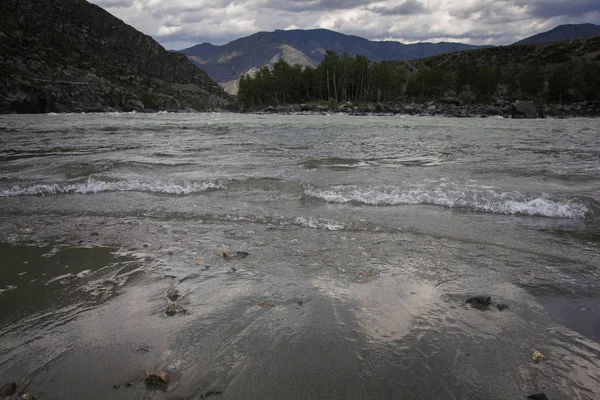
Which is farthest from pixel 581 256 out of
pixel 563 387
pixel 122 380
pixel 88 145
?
pixel 88 145

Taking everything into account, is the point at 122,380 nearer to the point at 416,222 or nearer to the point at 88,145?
the point at 416,222

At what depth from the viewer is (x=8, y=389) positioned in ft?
9.82

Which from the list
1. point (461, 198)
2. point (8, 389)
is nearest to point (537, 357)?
point (8, 389)

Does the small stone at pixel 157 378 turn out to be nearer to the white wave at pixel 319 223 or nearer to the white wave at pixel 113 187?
the white wave at pixel 319 223

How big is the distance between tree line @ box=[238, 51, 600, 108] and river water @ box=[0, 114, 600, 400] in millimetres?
110268

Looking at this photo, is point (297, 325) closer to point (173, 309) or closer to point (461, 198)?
point (173, 309)

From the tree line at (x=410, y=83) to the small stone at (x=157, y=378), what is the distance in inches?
4589

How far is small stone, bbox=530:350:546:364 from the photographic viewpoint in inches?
133

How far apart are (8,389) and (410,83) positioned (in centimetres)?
14230

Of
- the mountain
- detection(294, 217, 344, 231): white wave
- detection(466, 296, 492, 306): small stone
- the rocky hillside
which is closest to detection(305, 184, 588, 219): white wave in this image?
detection(294, 217, 344, 231): white wave

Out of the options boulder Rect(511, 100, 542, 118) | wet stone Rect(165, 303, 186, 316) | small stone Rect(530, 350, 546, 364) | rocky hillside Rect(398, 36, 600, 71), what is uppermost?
rocky hillside Rect(398, 36, 600, 71)

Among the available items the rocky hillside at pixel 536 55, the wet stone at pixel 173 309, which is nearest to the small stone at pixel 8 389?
the wet stone at pixel 173 309

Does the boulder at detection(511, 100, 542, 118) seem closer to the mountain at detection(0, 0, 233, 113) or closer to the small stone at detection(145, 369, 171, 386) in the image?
the small stone at detection(145, 369, 171, 386)

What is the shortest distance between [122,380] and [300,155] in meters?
14.8
